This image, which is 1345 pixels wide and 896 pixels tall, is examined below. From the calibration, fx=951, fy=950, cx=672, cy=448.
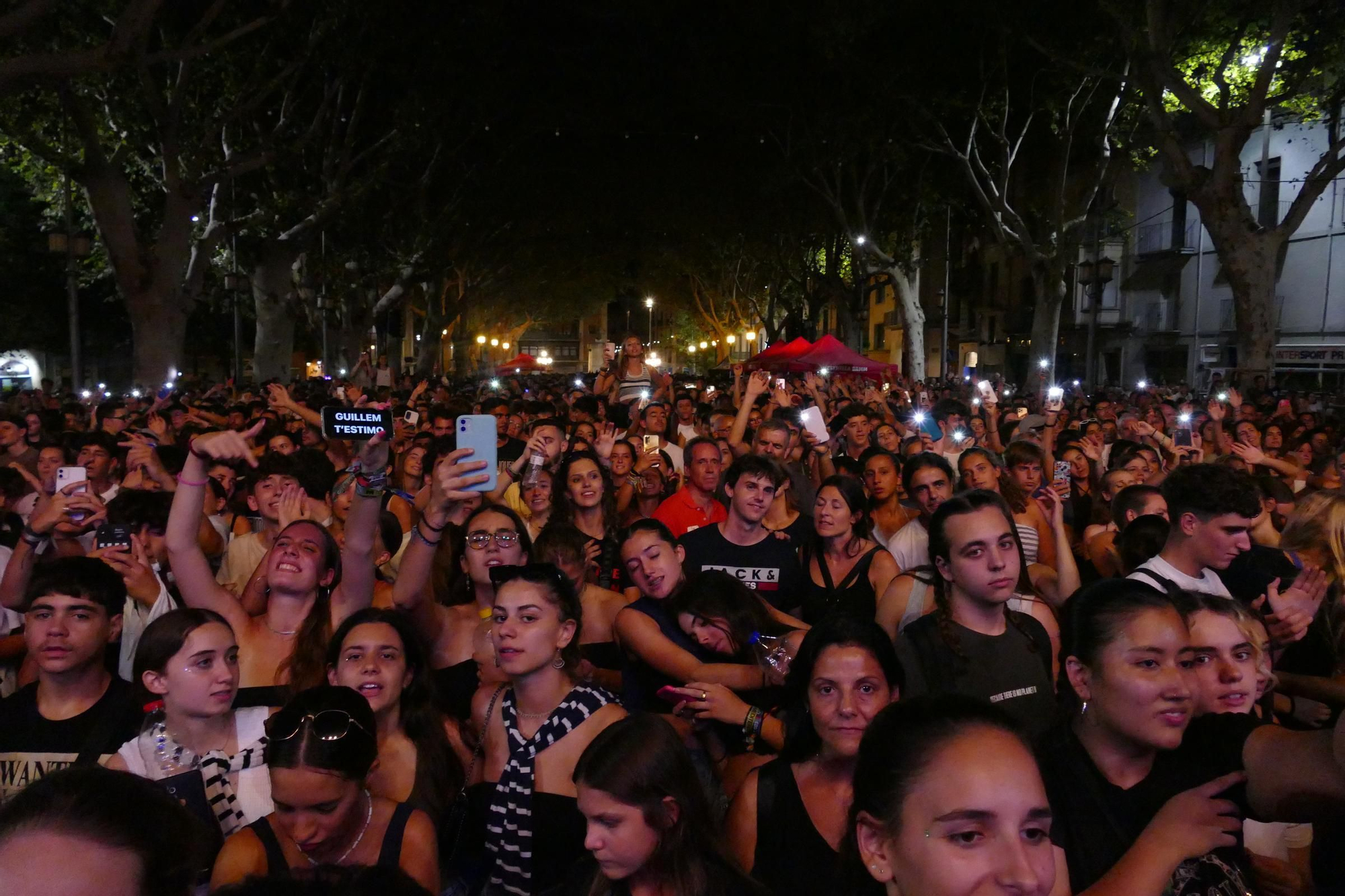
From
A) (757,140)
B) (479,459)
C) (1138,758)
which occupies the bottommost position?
(1138,758)

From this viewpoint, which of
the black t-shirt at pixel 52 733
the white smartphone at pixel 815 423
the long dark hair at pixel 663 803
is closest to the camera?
the long dark hair at pixel 663 803

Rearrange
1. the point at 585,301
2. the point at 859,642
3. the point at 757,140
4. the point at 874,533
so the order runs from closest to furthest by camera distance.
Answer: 1. the point at 859,642
2. the point at 874,533
3. the point at 757,140
4. the point at 585,301

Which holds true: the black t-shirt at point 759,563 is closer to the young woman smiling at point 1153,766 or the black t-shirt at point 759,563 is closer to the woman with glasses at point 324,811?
the young woman smiling at point 1153,766

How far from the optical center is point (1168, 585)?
3.65m

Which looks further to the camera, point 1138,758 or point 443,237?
point 443,237

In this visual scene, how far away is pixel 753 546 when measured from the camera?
5.14 metres

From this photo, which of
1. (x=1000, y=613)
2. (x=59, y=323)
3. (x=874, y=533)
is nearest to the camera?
(x=1000, y=613)

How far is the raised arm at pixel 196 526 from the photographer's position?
11.0 feet

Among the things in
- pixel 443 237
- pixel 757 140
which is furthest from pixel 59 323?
pixel 757 140

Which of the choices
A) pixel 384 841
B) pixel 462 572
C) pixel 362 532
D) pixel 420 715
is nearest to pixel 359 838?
pixel 384 841

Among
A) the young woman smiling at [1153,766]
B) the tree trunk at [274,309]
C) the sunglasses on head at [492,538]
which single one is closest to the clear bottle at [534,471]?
the sunglasses on head at [492,538]

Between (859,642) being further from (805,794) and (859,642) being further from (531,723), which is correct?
(531,723)

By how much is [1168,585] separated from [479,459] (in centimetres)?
263

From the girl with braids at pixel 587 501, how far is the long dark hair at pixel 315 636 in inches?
68.7
